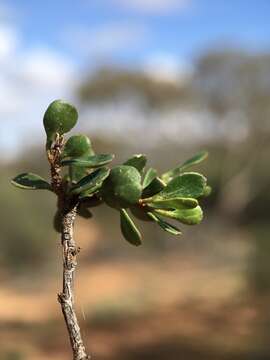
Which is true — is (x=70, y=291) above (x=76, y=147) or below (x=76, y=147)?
below

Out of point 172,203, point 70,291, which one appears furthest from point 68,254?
point 172,203

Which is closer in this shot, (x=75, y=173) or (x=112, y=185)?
(x=112, y=185)

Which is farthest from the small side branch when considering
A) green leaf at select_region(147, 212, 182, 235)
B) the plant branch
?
green leaf at select_region(147, 212, 182, 235)

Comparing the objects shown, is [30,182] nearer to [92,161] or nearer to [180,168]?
[92,161]

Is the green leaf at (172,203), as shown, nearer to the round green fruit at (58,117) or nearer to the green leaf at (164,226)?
the green leaf at (164,226)

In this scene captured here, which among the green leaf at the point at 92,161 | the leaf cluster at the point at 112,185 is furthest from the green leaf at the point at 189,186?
the green leaf at the point at 92,161
